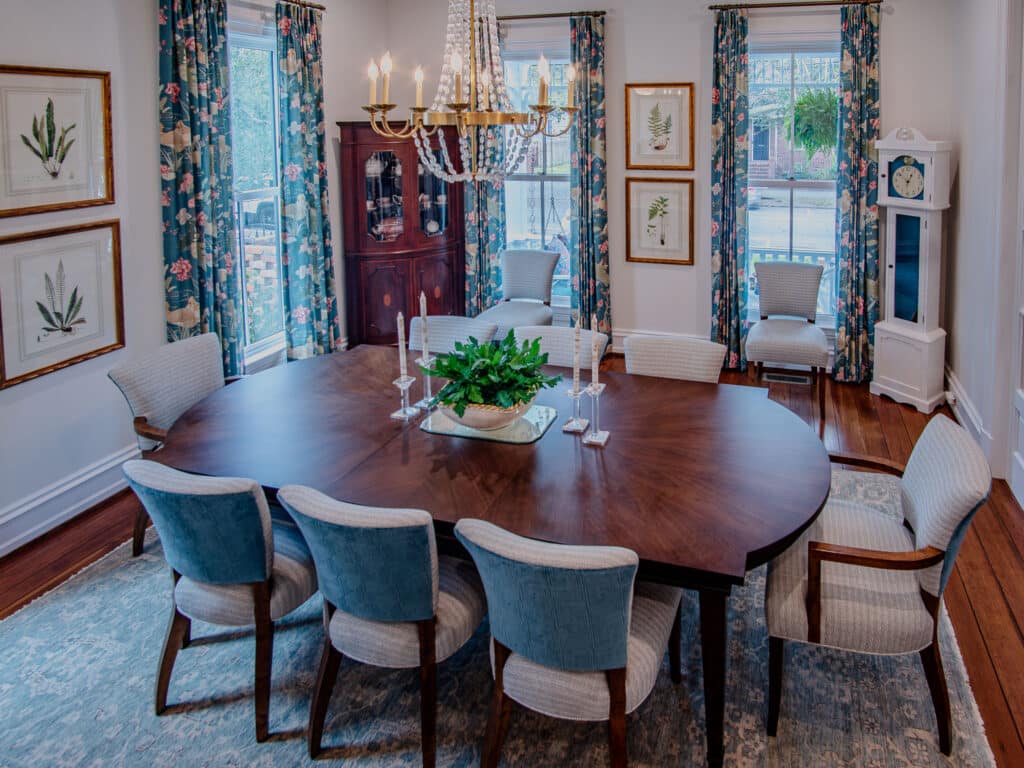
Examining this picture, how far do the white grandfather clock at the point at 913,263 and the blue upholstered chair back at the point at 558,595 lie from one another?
4013mm

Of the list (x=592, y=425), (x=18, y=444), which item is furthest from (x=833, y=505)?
(x=18, y=444)

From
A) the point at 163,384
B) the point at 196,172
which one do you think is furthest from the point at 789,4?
the point at 163,384

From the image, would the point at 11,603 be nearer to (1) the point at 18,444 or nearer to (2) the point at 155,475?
(1) the point at 18,444

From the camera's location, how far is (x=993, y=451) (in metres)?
4.68

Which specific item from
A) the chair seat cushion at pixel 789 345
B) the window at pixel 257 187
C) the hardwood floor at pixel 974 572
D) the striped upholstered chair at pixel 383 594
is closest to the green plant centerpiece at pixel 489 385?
the striped upholstered chair at pixel 383 594

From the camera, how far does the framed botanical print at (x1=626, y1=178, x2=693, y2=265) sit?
6664 mm

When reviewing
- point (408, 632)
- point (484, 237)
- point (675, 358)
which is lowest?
point (408, 632)

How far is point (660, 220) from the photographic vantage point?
6.75 m

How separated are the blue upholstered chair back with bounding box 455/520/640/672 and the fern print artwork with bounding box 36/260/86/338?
8.94ft

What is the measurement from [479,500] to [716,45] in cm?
449

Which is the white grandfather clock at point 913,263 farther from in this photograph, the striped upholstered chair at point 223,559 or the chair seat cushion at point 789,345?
the striped upholstered chair at point 223,559

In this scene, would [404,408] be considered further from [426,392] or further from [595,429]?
[595,429]

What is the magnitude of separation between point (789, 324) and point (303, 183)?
3151mm

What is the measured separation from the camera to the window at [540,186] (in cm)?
695
